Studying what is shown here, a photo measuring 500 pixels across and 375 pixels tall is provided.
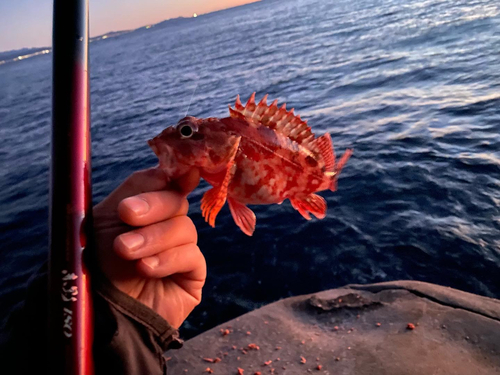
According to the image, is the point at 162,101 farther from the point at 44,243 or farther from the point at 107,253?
the point at 107,253

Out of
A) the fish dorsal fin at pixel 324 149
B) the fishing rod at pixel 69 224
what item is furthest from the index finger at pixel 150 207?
the fish dorsal fin at pixel 324 149

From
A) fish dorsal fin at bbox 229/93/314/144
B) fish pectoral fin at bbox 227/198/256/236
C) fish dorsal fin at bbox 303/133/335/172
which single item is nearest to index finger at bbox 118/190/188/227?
fish pectoral fin at bbox 227/198/256/236

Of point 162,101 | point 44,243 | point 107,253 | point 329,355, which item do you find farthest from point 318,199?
point 162,101

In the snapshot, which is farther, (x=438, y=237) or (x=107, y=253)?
(x=438, y=237)

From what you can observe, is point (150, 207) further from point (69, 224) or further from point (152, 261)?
point (69, 224)

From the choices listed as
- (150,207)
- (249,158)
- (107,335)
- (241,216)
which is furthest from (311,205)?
(107,335)

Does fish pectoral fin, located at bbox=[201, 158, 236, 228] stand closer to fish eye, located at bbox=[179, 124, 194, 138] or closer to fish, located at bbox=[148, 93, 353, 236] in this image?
fish, located at bbox=[148, 93, 353, 236]

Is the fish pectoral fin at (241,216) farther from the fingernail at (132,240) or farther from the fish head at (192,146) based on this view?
the fingernail at (132,240)
